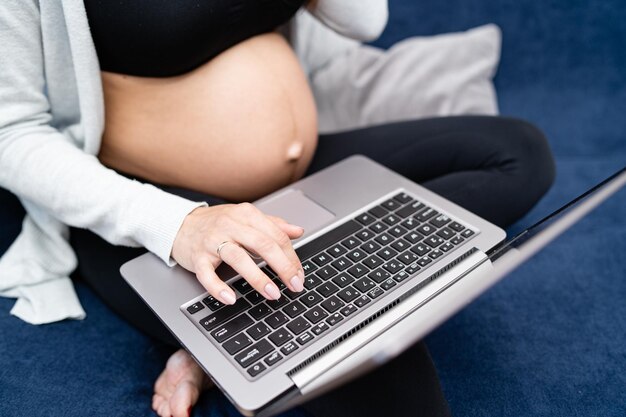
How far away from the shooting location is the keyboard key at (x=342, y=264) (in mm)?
657

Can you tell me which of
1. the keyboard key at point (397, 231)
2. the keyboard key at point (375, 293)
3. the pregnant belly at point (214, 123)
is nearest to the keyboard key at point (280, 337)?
the keyboard key at point (375, 293)

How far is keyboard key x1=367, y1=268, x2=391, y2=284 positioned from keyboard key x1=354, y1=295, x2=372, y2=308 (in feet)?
0.10

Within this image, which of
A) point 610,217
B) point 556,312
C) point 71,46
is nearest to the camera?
point 71,46

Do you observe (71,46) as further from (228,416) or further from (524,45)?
(524,45)

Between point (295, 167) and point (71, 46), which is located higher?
point (71, 46)

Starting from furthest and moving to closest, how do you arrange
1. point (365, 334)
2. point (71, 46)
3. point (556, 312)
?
point (556, 312)
point (71, 46)
point (365, 334)

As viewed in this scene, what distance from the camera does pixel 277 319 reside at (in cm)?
59

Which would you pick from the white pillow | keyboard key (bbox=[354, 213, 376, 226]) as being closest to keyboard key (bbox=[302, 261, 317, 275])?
keyboard key (bbox=[354, 213, 376, 226])

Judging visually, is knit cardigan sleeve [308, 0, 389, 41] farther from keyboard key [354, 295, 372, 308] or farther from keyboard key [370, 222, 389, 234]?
keyboard key [354, 295, 372, 308]

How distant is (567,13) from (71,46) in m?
1.09

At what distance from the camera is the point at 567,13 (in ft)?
4.20

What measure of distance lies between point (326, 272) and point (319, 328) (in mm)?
88

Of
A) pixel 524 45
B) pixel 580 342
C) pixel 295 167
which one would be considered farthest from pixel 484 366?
pixel 524 45

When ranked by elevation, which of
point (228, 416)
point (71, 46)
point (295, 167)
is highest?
point (71, 46)
